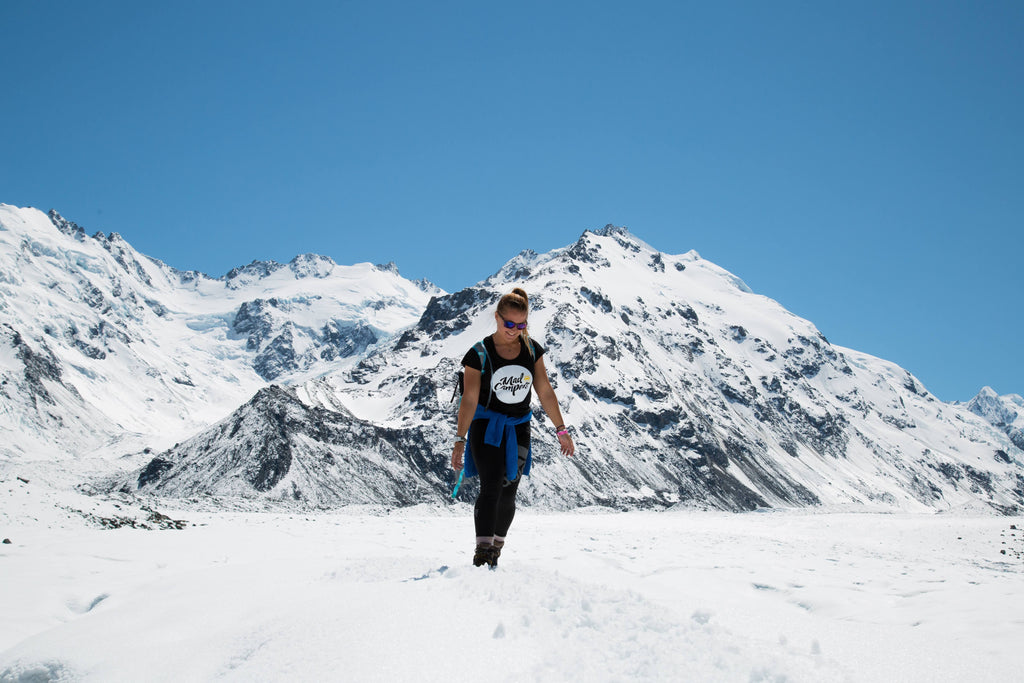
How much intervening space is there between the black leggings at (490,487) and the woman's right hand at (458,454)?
0.35ft

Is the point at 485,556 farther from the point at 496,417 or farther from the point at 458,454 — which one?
the point at 496,417

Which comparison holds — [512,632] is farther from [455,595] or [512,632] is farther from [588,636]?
[455,595]

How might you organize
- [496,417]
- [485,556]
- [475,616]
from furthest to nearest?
[496,417], [485,556], [475,616]

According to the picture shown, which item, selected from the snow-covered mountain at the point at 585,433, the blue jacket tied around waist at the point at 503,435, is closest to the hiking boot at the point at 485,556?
the blue jacket tied around waist at the point at 503,435

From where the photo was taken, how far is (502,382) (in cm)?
659

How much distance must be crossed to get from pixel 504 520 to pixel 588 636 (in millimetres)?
2619

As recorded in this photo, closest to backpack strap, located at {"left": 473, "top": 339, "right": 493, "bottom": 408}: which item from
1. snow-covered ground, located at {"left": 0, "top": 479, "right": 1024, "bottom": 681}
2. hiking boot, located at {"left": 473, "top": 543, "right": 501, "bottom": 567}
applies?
hiking boot, located at {"left": 473, "top": 543, "right": 501, "bottom": 567}

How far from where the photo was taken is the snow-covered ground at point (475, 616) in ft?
12.3

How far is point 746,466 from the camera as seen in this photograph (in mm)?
137125

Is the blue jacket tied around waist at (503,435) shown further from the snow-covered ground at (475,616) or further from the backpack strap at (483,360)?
the snow-covered ground at (475,616)

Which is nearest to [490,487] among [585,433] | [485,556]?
[485,556]

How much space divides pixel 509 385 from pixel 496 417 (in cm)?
35

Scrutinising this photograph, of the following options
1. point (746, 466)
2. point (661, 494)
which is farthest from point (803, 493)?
point (661, 494)

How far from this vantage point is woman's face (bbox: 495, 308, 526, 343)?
6613 mm
